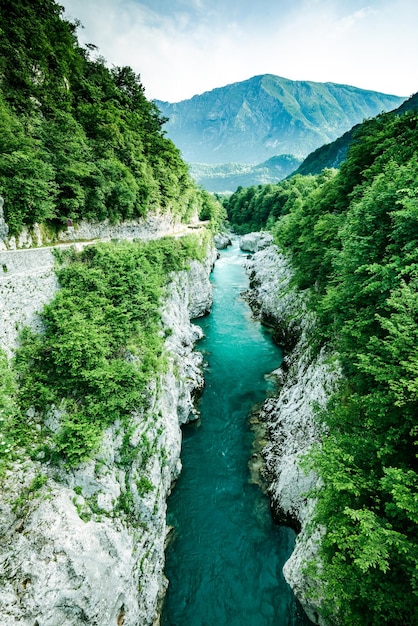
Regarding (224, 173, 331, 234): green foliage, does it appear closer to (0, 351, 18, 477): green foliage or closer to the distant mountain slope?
the distant mountain slope

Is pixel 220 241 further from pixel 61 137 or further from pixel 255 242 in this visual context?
pixel 61 137

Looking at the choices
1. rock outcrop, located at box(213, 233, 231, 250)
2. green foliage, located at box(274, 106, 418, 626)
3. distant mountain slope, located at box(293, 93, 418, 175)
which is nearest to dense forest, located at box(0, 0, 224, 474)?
green foliage, located at box(274, 106, 418, 626)

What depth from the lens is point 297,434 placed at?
48.8 ft

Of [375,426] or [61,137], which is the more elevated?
[61,137]

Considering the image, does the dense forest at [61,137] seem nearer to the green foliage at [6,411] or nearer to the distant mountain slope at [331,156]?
the green foliage at [6,411]

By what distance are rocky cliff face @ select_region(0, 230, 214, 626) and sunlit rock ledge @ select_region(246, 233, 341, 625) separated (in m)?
5.70

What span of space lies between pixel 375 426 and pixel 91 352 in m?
11.7

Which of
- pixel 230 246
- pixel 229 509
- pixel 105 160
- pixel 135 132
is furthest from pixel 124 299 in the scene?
pixel 230 246

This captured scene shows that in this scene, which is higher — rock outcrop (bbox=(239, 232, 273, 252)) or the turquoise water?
rock outcrop (bbox=(239, 232, 273, 252))

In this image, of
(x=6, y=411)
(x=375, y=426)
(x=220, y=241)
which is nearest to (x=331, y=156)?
(x=220, y=241)

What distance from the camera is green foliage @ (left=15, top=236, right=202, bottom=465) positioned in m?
11.3

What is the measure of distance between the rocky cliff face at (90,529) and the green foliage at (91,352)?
24.4 inches

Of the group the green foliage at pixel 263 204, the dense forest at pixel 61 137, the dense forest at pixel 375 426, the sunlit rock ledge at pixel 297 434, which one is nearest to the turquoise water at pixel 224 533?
the sunlit rock ledge at pixel 297 434

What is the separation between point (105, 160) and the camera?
24.1m
